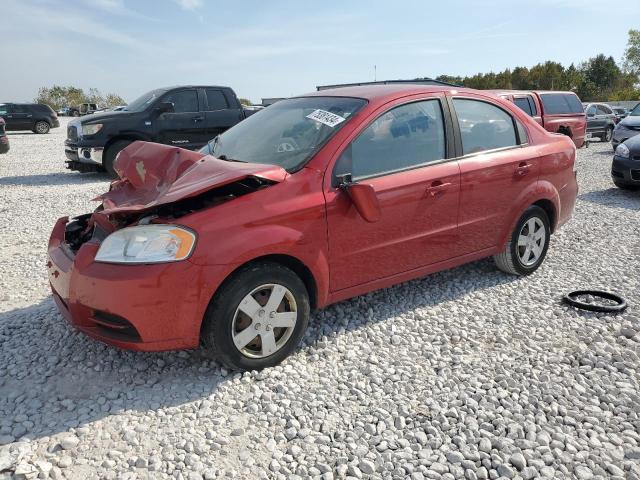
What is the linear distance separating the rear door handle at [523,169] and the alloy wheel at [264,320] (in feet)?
7.78

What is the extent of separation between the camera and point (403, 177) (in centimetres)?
360

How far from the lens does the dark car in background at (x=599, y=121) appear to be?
62.1 feet

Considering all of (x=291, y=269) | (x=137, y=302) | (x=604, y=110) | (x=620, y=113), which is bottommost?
(x=137, y=302)

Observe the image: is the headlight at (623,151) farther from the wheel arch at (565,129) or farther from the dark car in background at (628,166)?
the wheel arch at (565,129)

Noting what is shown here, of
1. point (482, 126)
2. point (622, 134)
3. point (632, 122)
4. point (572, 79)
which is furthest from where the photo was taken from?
point (572, 79)

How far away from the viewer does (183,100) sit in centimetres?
1080

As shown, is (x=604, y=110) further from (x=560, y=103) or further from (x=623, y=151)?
(x=623, y=151)

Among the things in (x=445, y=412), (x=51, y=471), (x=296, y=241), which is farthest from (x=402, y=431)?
Answer: (x=51, y=471)

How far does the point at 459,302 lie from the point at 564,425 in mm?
1607

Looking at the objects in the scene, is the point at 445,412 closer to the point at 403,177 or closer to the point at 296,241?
the point at 296,241

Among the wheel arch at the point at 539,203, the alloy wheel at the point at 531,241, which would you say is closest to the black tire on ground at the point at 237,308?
the wheel arch at the point at 539,203

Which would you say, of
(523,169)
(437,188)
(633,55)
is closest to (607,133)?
(523,169)

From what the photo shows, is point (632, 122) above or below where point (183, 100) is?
above

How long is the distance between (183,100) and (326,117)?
8030mm
